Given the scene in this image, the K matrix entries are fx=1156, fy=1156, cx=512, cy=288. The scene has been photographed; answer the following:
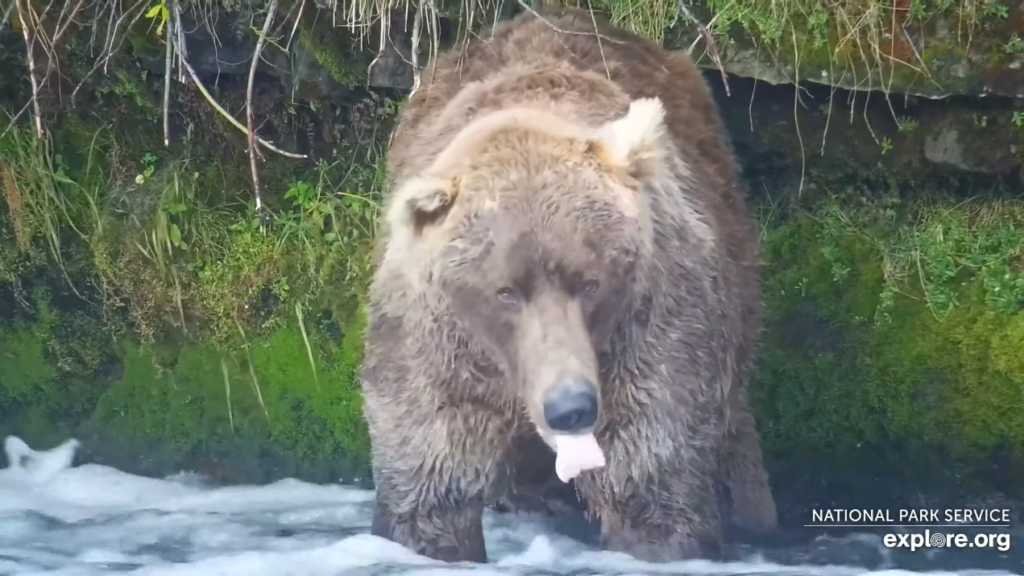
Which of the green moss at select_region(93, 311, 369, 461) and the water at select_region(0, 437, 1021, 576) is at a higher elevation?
the green moss at select_region(93, 311, 369, 461)

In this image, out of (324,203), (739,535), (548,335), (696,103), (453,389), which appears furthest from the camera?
(324,203)

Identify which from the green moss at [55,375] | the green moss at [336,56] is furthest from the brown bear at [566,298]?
the green moss at [55,375]

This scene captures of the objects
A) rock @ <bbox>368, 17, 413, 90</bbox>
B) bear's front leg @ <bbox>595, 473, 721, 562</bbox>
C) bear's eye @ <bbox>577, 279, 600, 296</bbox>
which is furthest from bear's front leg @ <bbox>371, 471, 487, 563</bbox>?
rock @ <bbox>368, 17, 413, 90</bbox>

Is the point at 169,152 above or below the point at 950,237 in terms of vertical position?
above

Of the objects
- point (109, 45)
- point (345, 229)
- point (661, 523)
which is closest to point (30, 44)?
point (109, 45)

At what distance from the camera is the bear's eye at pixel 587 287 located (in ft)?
10.0

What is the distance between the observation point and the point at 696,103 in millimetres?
3955

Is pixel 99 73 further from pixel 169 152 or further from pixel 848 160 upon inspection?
pixel 848 160

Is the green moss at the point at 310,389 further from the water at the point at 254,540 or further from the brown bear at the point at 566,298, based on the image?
the brown bear at the point at 566,298

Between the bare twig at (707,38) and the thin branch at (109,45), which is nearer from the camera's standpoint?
the bare twig at (707,38)

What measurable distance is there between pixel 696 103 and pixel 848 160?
606 millimetres

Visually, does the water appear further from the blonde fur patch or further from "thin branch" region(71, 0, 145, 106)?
"thin branch" region(71, 0, 145, 106)

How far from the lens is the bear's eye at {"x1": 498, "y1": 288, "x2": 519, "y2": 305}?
305 centimetres

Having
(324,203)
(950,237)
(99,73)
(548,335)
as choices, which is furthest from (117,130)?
(950,237)
